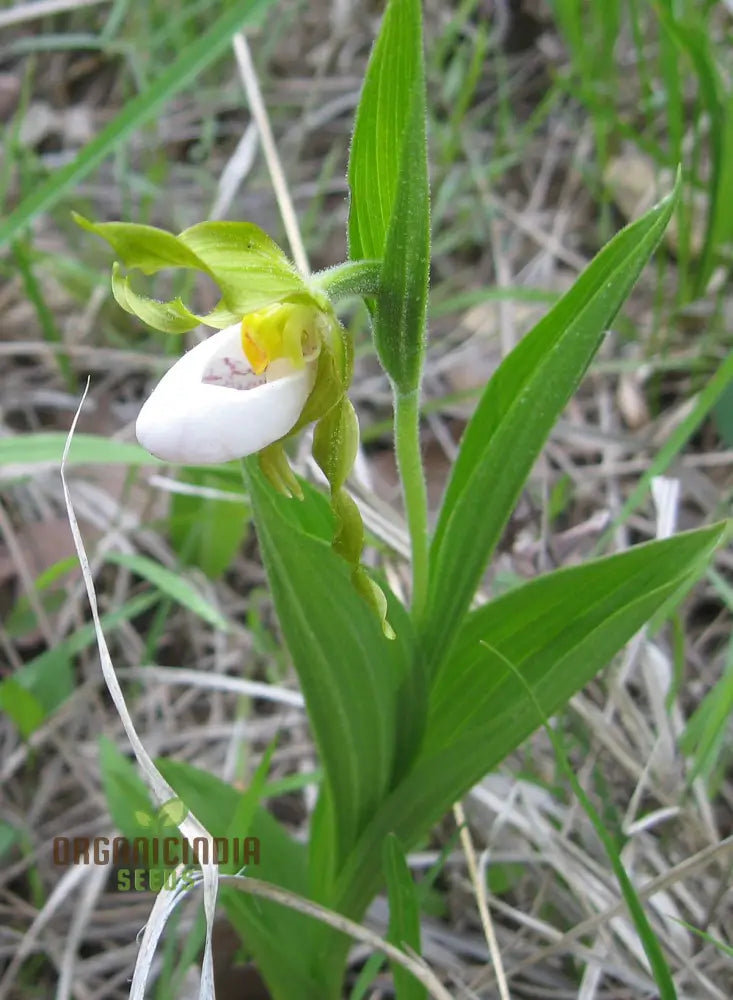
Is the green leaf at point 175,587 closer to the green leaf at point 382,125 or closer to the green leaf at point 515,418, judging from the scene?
the green leaf at point 515,418

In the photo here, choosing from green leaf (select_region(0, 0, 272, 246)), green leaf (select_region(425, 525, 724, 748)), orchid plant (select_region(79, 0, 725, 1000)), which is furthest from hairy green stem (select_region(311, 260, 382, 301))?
green leaf (select_region(0, 0, 272, 246))

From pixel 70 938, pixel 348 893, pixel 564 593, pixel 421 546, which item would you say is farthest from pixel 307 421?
pixel 70 938

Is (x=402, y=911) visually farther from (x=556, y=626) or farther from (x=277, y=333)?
(x=277, y=333)

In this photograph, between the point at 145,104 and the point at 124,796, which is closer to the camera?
the point at 124,796

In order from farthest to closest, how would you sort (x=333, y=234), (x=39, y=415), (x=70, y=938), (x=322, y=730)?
(x=333, y=234) → (x=39, y=415) → (x=70, y=938) → (x=322, y=730)

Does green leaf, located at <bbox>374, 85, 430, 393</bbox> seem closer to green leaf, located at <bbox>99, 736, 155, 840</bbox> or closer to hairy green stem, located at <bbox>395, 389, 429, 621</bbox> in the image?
hairy green stem, located at <bbox>395, 389, 429, 621</bbox>

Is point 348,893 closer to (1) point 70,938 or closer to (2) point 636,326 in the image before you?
(1) point 70,938

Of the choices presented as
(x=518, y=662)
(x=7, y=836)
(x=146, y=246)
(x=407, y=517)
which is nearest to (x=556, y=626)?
(x=518, y=662)
